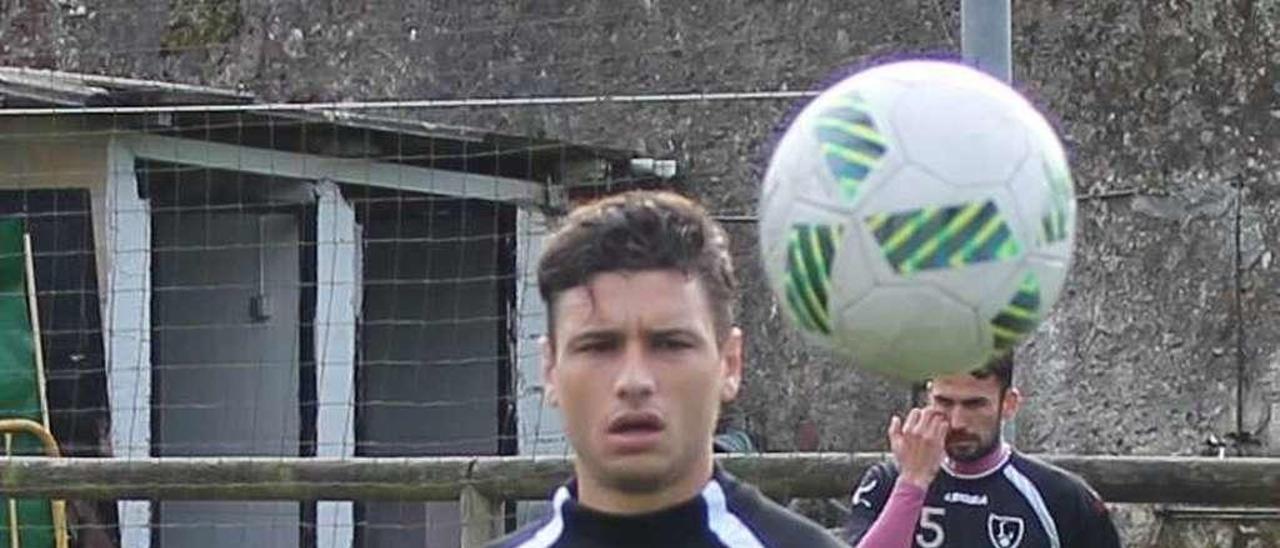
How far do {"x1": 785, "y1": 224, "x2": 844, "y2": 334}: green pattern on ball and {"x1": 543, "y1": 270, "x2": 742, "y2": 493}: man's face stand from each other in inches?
17.4

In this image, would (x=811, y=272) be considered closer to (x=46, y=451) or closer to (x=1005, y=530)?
(x=1005, y=530)


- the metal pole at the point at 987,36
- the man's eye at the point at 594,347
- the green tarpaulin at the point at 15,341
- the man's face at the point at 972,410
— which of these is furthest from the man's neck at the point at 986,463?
the green tarpaulin at the point at 15,341

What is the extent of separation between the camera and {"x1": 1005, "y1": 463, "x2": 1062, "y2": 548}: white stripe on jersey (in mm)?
5453

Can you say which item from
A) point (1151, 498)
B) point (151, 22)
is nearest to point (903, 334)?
point (1151, 498)

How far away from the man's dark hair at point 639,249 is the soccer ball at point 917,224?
14.7 inches

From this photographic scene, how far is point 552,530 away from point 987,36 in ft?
9.57

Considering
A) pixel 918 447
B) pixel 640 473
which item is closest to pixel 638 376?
pixel 640 473

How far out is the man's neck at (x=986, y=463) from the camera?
558 centimetres

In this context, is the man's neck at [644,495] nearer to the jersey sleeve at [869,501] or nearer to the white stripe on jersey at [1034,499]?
the jersey sleeve at [869,501]

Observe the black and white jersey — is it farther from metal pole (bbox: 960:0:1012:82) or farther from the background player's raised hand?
metal pole (bbox: 960:0:1012:82)

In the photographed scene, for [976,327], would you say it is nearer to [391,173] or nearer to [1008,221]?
[1008,221]

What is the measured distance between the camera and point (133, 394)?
34.8 feet

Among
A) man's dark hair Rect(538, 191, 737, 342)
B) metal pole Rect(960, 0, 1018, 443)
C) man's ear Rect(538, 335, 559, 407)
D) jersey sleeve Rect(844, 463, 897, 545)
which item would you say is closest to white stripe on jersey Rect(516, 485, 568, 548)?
man's ear Rect(538, 335, 559, 407)

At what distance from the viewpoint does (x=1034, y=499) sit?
5504 millimetres
